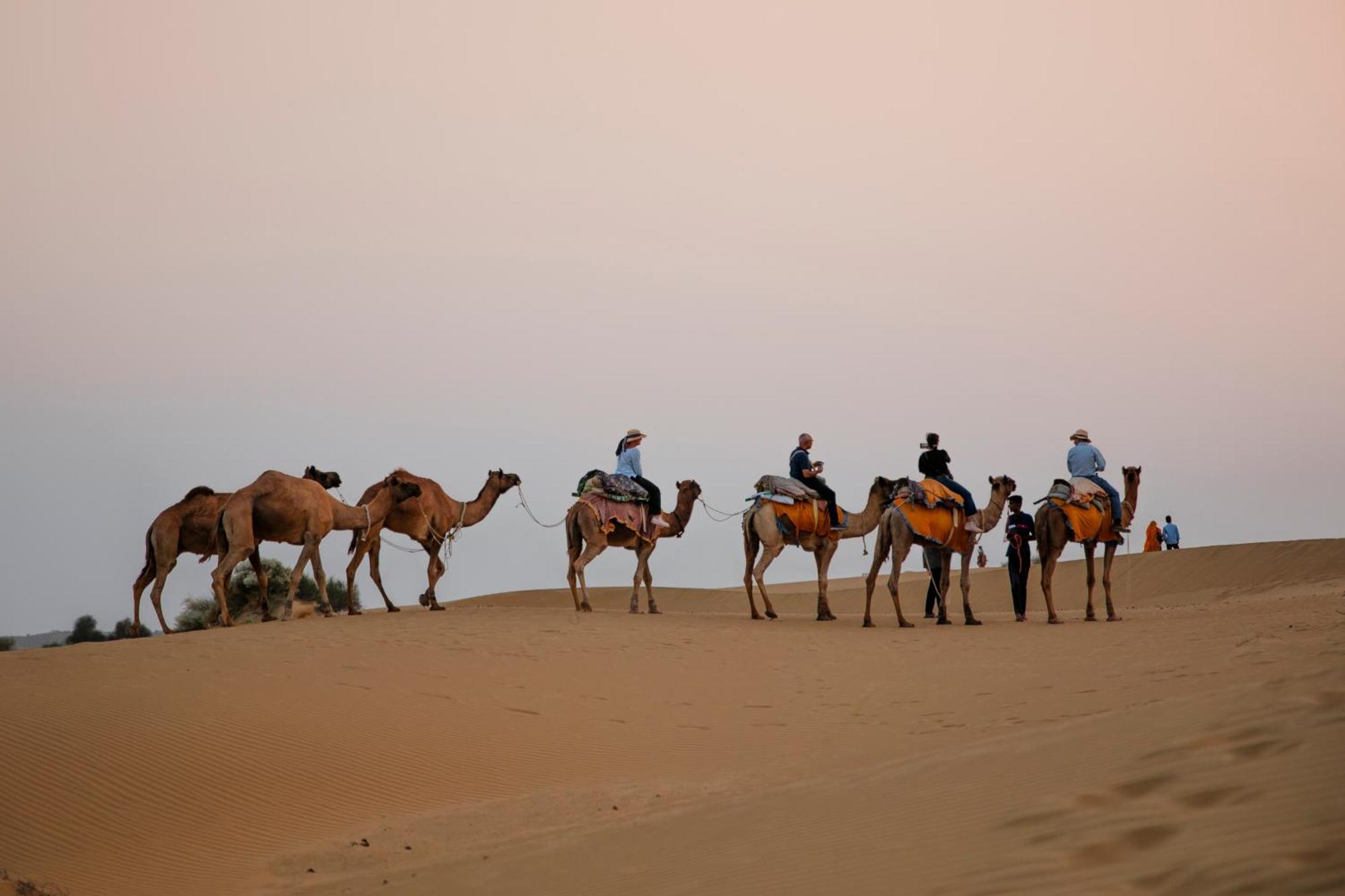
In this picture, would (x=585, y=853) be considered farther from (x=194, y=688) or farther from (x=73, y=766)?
(x=194, y=688)

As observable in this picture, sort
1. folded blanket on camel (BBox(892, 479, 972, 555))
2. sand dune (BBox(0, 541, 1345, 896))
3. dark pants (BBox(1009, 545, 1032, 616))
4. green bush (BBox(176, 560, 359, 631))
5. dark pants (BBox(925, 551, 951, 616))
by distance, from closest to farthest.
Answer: sand dune (BBox(0, 541, 1345, 896)) < folded blanket on camel (BBox(892, 479, 972, 555)) < dark pants (BBox(925, 551, 951, 616)) < dark pants (BBox(1009, 545, 1032, 616)) < green bush (BBox(176, 560, 359, 631))

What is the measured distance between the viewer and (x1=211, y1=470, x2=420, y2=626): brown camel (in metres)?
19.0

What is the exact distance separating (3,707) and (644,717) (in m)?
6.48

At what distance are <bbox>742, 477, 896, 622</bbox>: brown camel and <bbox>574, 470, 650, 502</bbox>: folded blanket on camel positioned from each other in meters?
1.84

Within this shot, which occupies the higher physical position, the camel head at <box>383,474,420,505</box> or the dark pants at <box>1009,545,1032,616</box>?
the camel head at <box>383,474,420,505</box>

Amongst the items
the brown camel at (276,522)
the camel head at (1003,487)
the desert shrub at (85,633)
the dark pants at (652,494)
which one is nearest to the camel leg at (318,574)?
the brown camel at (276,522)

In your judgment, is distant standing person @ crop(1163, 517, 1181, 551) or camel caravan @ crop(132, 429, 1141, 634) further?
distant standing person @ crop(1163, 517, 1181, 551)

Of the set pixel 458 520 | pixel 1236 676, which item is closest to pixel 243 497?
pixel 458 520

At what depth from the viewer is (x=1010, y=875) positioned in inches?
191

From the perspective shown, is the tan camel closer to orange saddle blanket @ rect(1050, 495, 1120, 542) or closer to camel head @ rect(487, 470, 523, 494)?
orange saddle blanket @ rect(1050, 495, 1120, 542)

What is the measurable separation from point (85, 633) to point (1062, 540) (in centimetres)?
3046

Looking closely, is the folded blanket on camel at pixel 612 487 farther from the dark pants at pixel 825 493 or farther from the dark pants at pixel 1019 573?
the dark pants at pixel 1019 573

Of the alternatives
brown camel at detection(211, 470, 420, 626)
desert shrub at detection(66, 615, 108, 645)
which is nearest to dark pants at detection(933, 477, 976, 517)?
brown camel at detection(211, 470, 420, 626)

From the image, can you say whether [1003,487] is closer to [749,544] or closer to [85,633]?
[749,544]
